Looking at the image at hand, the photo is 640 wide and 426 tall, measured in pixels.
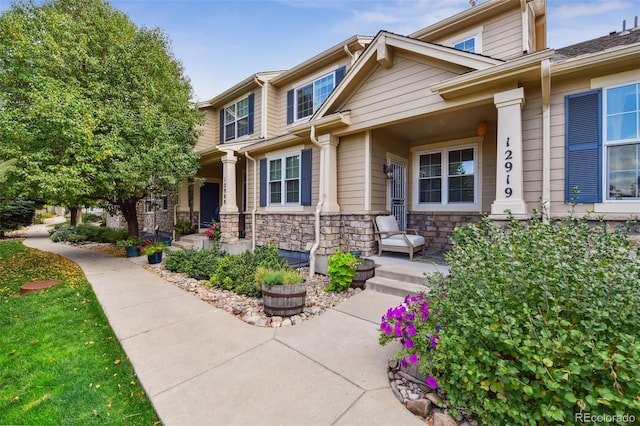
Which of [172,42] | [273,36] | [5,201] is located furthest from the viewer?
[172,42]

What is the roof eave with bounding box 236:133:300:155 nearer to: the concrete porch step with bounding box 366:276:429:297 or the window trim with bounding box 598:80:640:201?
the concrete porch step with bounding box 366:276:429:297

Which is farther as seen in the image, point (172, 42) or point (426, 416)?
point (172, 42)

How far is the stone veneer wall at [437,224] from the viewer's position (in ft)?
21.3

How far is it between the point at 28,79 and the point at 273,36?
6466 millimetres

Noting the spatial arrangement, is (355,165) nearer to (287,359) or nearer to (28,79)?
(287,359)

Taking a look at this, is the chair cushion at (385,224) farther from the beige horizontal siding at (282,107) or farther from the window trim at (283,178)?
the beige horizontal siding at (282,107)

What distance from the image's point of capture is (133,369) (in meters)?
2.72

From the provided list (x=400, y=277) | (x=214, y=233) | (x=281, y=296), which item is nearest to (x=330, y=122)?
(x=400, y=277)

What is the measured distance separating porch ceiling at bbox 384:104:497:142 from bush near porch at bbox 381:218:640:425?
3.74 meters

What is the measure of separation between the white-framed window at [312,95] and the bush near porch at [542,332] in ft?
24.6

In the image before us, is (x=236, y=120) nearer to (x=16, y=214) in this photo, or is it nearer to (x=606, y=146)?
(x=606, y=146)

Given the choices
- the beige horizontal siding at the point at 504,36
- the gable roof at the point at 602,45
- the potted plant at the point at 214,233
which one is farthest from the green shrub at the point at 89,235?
the gable roof at the point at 602,45

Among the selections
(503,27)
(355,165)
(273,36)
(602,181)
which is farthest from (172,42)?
(602,181)

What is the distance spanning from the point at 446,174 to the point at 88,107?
9082mm
